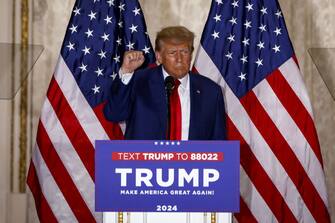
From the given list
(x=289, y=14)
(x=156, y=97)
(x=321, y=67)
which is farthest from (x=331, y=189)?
(x=156, y=97)

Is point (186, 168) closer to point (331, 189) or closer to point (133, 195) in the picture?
point (133, 195)

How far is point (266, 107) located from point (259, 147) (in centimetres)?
27

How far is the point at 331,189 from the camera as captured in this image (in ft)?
12.6

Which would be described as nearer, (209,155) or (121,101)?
(209,155)

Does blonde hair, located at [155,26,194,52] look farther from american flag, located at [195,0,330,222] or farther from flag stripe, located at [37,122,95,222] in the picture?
flag stripe, located at [37,122,95,222]

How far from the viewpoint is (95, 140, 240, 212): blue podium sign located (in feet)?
6.14

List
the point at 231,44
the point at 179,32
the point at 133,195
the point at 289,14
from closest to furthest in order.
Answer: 1. the point at 133,195
2. the point at 179,32
3. the point at 231,44
4. the point at 289,14

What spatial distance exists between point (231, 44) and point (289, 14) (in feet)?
1.78

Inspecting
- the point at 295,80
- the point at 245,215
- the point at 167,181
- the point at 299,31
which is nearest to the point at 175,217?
the point at 167,181

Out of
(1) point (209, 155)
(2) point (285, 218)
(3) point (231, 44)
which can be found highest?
(3) point (231, 44)

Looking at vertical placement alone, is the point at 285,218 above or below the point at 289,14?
below

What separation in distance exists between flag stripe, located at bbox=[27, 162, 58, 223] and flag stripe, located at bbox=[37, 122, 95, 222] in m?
0.11

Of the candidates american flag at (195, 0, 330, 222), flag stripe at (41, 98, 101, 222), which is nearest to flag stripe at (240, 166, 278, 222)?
american flag at (195, 0, 330, 222)

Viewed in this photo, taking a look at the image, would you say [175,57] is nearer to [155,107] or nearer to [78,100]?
[155,107]
